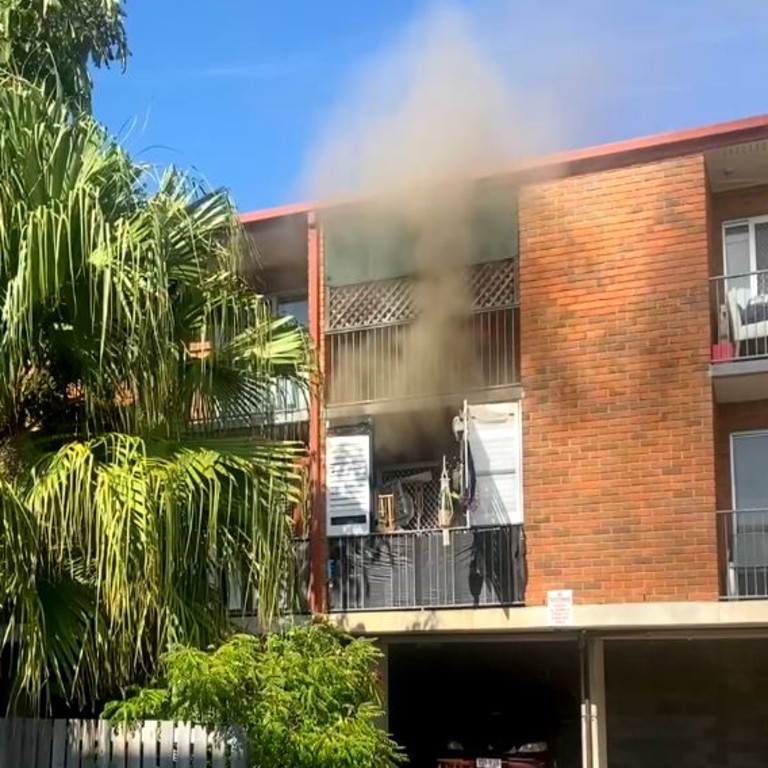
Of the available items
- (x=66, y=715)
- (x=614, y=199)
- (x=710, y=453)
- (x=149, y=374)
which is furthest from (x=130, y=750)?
(x=614, y=199)

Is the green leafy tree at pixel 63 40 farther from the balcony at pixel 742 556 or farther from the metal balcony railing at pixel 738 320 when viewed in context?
the balcony at pixel 742 556

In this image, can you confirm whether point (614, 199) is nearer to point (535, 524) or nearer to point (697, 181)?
point (697, 181)

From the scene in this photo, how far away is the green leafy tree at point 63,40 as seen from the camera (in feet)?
39.4

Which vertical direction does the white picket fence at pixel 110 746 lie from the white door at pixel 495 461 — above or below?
below

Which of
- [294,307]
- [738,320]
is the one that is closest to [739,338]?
[738,320]

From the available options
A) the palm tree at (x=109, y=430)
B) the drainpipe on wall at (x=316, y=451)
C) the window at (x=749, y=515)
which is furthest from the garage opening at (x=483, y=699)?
the palm tree at (x=109, y=430)

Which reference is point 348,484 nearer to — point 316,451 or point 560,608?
point 316,451

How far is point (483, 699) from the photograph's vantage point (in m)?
16.8

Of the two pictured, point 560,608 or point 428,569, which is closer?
point 560,608

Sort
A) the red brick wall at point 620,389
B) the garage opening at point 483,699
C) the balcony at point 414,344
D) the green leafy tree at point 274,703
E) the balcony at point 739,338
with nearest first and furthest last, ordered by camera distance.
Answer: the green leafy tree at point 274,703
the red brick wall at point 620,389
the balcony at point 739,338
the balcony at point 414,344
the garage opening at point 483,699

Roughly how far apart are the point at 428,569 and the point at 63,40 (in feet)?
21.0

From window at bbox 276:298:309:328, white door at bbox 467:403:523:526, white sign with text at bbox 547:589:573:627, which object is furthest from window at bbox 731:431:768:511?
window at bbox 276:298:309:328

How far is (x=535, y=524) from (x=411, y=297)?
2.91 m

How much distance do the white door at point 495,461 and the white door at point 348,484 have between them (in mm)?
1224
